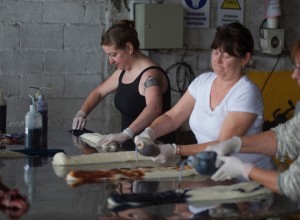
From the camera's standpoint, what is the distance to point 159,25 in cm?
396

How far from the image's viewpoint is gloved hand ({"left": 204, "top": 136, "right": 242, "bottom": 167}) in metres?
2.06

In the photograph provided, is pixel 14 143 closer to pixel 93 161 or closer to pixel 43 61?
pixel 93 161

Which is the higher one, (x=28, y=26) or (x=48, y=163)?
(x=28, y=26)

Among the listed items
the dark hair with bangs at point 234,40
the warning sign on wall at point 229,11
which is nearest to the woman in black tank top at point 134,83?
the dark hair with bangs at point 234,40

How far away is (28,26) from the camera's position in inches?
147

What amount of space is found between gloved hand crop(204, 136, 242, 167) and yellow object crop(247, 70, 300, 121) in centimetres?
221

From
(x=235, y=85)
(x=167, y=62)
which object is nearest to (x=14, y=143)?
(x=235, y=85)

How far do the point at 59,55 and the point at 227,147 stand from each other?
6.37 ft

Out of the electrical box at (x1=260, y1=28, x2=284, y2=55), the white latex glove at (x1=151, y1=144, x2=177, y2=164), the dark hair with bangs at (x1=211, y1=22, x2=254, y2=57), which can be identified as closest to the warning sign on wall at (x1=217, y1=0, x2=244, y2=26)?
the electrical box at (x1=260, y1=28, x2=284, y2=55)

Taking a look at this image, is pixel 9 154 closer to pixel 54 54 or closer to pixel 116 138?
pixel 116 138

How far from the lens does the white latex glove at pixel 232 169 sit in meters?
1.91

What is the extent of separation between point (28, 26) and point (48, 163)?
1455 millimetres

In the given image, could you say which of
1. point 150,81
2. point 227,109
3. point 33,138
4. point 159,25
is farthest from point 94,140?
point 159,25

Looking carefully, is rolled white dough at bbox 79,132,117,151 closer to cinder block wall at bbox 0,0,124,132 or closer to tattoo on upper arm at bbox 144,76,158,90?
tattoo on upper arm at bbox 144,76,158,90
